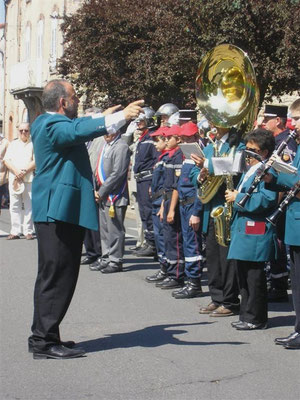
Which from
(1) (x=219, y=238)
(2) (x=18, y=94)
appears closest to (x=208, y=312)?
(1) (x=219, y=238)

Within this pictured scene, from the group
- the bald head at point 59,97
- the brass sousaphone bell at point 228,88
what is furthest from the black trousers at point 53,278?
the brass sousaphone bell at point 228,88

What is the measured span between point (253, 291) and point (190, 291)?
6.11 ft

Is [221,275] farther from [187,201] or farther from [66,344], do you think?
[66,344]

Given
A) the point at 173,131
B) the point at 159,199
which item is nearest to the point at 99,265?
the point at 159,199

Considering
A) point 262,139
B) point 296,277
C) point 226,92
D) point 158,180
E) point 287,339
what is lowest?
point 287,339

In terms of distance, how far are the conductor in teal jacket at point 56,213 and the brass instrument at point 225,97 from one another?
6.33 feet

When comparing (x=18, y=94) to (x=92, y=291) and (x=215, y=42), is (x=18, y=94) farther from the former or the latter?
(x=92, y=291)

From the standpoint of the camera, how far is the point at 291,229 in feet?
23.8

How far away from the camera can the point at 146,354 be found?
7008mm

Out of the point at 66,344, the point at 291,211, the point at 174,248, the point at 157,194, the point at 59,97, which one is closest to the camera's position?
the point at 59,97

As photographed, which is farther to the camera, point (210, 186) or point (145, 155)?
point (145, 155)

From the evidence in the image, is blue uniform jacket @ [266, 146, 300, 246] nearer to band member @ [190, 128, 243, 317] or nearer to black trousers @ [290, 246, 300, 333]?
black trousers @ [290, 246, 300, 333]

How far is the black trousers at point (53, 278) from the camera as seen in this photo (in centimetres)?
684

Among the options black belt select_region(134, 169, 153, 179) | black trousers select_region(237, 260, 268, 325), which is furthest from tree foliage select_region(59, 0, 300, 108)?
black trousers select_region(237, 260, 268, 325)
